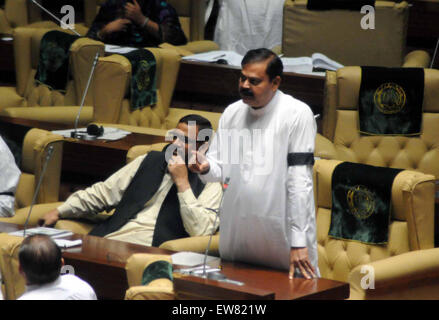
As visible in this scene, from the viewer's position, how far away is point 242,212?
120 inches

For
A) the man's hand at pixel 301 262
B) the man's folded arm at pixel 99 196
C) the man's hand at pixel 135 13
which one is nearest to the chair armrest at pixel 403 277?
the man's hand at pixel 301 262

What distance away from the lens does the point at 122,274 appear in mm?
3037

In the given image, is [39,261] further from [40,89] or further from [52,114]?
[40,89]

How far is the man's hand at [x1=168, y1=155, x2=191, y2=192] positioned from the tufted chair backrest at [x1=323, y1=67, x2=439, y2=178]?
107 cm

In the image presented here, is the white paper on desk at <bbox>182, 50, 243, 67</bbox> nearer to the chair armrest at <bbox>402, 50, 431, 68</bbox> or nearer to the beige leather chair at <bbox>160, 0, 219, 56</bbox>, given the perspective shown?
the beige leather chair at <bbox>160, 0, 219, 56</bbox>

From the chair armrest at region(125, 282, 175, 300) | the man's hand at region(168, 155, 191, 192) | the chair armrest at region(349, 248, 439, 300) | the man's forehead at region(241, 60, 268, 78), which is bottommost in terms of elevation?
the chair armrest at region(349, 248, 439, 300)

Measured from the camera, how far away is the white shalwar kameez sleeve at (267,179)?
116 inches

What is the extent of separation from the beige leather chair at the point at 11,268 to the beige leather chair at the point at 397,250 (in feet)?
3.58

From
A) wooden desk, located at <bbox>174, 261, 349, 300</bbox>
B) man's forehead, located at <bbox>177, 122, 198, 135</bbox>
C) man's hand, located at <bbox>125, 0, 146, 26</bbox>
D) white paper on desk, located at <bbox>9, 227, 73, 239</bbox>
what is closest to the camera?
wooden desk, located at <bbox>174, 261, 349, 300</bbox>

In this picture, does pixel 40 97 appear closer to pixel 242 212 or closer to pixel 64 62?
pixel 64 62

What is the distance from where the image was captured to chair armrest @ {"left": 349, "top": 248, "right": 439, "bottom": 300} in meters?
3.11

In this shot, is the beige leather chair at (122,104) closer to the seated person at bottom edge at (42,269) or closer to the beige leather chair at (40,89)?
the beige leather chair at (40,89)

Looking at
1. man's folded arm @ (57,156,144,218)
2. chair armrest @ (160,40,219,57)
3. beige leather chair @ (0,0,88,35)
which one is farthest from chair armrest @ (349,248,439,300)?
beige leather chair @ (0,0,88,35)
